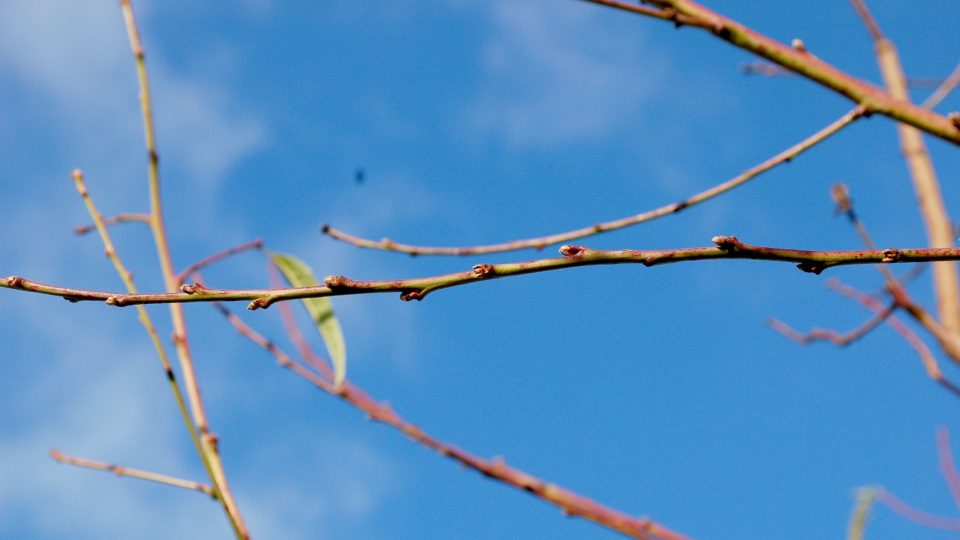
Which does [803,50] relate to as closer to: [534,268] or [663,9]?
[663,9]

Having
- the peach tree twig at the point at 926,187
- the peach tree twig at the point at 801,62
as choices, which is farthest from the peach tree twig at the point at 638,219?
the peach tree twig at the point at 926,187

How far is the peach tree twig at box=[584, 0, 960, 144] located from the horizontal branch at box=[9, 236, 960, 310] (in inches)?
10.5

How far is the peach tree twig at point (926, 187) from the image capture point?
169 centimetres

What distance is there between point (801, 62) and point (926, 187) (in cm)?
119

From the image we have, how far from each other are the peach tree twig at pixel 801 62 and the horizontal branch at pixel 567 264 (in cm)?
27

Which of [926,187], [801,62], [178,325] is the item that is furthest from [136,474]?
[926,187]

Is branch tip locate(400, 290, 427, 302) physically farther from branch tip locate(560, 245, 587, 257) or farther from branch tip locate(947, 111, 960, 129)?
branch tip locate(947, 111, 960, 129)

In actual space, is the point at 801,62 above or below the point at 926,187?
below

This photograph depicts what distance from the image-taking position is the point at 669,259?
0.54 meters

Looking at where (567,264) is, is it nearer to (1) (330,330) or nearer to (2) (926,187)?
(1) (330,330)

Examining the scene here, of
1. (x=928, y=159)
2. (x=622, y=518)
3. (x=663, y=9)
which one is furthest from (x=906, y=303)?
(x=663, y=9)

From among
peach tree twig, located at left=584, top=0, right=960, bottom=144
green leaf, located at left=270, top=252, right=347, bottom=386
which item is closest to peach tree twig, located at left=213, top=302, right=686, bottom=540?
green leaf, located at left=270, top=252, right=347, bottom=386

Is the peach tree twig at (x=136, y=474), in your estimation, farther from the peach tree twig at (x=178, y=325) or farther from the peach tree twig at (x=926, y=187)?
A: the peach tree twig at (x=926, y=187)

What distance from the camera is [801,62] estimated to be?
78cm
